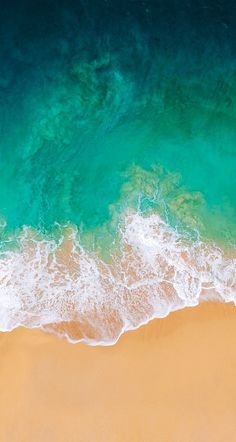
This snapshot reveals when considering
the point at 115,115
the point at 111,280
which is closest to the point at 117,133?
the point at 115,115

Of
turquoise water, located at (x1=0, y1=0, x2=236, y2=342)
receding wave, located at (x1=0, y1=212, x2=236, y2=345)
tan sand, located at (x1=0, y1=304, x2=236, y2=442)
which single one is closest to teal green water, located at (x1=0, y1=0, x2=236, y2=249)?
turquoise water, located at (x1=0, y1=0, x2=236, y2=342)

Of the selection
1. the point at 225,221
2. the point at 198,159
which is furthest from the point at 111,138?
the point at 225,221

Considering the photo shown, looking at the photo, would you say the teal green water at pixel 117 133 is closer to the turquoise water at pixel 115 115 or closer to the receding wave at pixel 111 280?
the turquoise water at pixel 115 115

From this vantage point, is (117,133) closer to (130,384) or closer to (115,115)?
(115,115)

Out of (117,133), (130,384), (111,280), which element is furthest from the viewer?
(117,133)

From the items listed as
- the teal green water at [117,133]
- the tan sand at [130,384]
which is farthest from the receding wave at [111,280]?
the teal green water at [117,133]

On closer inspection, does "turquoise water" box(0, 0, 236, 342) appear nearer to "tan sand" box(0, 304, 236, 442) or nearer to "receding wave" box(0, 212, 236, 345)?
"receding wave" box(0, 212, 236, 345)

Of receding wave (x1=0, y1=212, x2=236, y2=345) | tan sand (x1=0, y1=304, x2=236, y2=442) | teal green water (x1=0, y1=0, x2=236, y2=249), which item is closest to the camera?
tan sand (x1=0, y1=304, x2=236, y2=442)
